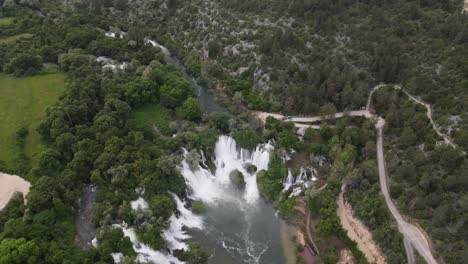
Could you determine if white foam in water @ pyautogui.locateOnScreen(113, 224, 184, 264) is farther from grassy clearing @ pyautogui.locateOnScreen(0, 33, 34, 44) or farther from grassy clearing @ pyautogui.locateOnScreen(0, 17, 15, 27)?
grassy clearing @ pyautogui.locateOnScreen(0, 17, 15, 27)

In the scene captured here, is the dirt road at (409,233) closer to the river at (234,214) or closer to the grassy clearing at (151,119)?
the river at (234,214)

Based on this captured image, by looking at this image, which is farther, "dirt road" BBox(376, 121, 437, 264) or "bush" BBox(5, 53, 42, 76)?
"bush" BBox(5, 53, 42, 76)

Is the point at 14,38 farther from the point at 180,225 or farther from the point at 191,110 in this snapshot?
the point at 180,225

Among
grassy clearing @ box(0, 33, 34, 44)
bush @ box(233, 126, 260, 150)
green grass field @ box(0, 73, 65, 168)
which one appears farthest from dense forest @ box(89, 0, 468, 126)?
grassy clearing @ box(0, 33, 34, 44)

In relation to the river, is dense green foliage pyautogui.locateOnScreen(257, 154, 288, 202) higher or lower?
higher

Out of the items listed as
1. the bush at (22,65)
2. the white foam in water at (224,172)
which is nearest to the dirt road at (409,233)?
the white foam in water at (224,172)

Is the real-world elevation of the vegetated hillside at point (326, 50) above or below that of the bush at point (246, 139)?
above

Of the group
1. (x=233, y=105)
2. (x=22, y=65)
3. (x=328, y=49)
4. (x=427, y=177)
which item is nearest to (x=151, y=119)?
(x=233, y=105)
